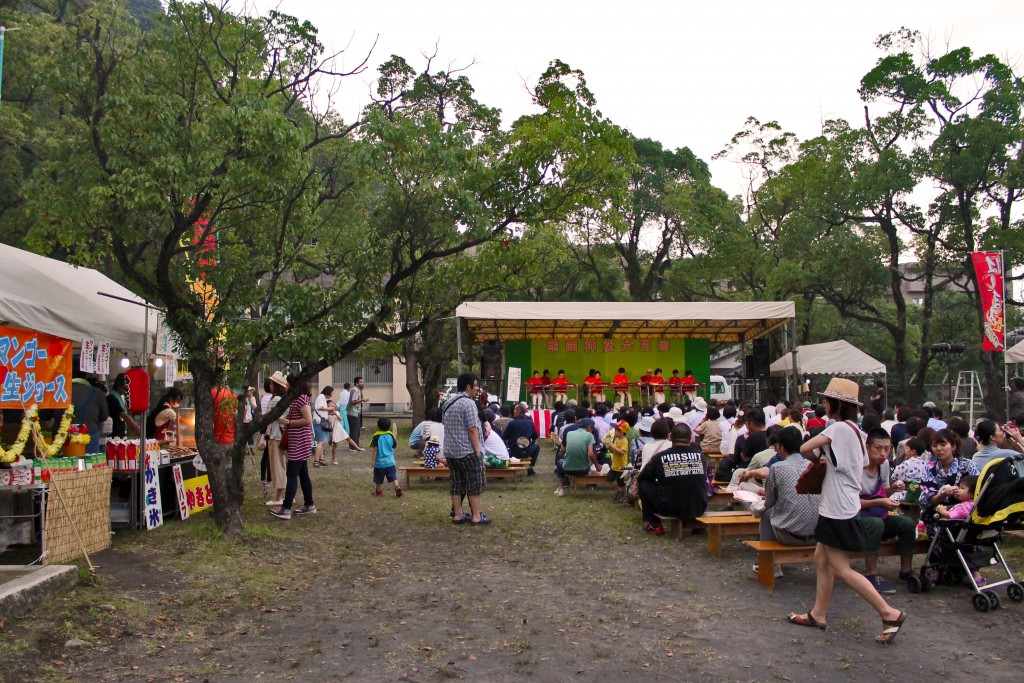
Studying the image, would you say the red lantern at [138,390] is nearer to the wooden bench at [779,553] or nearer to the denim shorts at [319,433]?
the wooden bench at [779,553]

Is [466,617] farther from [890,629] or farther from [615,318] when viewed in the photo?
[615,318]

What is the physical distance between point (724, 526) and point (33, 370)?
5.86 metres

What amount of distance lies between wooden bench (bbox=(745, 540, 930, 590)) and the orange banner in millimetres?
5631

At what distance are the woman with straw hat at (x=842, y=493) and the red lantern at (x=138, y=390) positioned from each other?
6.02m

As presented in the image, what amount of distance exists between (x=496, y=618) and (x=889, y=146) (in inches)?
815

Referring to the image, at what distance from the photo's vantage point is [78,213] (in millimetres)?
7461

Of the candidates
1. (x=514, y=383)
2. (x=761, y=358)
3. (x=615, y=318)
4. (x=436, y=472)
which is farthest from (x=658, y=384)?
(x=436, y=472)

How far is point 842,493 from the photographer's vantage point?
473 centimetres

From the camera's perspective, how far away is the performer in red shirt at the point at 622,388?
21734 mm

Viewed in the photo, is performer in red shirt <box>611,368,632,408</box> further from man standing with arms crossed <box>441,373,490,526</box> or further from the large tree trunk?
the large tree trunk

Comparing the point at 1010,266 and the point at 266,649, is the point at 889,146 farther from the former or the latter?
the point at 266,649

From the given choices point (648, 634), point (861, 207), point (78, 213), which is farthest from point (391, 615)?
point (861, 207)

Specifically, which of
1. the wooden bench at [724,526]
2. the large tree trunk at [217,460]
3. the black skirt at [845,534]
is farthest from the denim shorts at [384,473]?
the black skirt at [845,534]

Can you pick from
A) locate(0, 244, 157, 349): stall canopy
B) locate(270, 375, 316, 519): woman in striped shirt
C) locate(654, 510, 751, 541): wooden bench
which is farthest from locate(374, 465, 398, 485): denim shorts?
locate(654, 510, 751, 541): wooden bench
